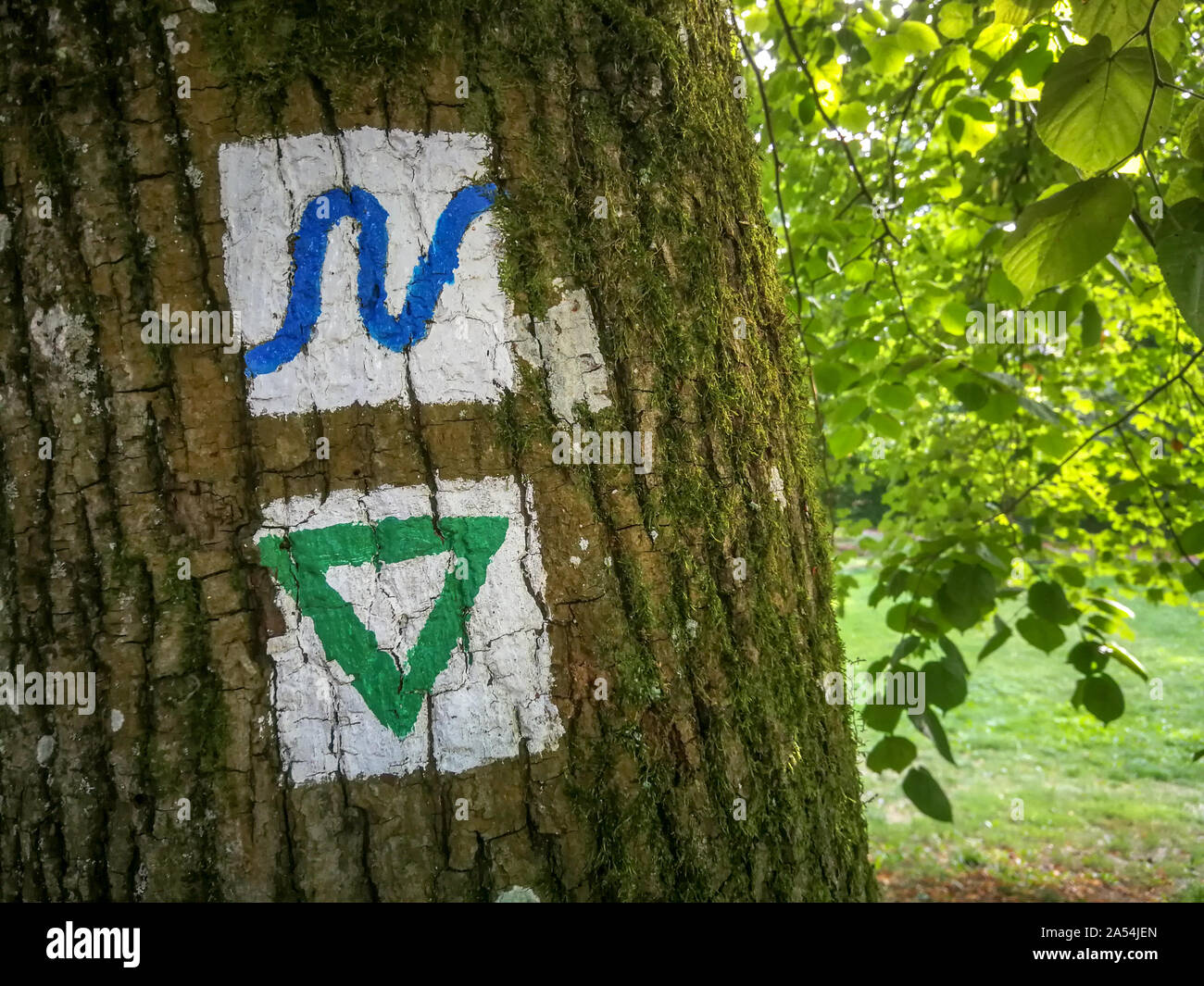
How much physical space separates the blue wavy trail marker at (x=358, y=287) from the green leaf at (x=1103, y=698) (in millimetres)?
2394

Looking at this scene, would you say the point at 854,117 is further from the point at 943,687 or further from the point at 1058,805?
the point at 1058,805

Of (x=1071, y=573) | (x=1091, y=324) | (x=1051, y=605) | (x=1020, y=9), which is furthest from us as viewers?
(x=1091, y=324)

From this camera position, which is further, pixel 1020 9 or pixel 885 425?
pixel 885 425

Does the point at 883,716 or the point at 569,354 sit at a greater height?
the point at 569,354

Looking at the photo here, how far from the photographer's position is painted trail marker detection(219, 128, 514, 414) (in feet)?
3.35

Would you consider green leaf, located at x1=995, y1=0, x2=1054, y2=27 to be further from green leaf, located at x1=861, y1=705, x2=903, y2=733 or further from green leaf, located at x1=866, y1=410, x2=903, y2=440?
green leaf, located at x1=861, y1=705, x2=903, y2=733

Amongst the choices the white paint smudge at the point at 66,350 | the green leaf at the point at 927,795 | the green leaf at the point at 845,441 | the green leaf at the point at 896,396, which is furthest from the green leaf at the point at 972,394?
the white paint smudge at the point at 66,350

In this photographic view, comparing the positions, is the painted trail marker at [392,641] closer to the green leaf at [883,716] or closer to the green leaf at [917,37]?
the green leaf at [883,716]

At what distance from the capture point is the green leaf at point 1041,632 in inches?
96.2

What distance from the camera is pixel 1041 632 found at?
96.6 inches
